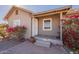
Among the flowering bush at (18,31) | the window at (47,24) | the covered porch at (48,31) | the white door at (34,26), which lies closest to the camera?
the covered porch at (48,31)

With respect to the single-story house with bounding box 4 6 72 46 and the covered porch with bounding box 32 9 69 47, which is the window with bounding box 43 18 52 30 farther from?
the covered porch with bounding box 32 9 69 47

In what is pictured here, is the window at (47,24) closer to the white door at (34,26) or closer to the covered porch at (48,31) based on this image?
the covered porch at (48,31)

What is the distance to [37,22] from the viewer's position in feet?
26.7

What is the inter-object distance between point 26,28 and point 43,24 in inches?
56.2

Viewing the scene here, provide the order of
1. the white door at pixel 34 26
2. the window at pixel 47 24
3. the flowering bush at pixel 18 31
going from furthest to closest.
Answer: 1. the white door at pixel 34 26
2. the window at pixel 47 24
3. the flowering bush at pixel 18 31

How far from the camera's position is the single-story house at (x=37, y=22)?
7.21 metres

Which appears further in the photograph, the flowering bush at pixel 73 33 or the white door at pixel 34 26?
the white door at pixel 34 26

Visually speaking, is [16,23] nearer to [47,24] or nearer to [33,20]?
[33,20]

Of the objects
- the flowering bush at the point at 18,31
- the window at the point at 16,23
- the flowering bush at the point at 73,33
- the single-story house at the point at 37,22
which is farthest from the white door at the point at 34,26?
the flowering bush at the point at 73,33

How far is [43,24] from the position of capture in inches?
308

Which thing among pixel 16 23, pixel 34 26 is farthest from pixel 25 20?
pixel 34 26

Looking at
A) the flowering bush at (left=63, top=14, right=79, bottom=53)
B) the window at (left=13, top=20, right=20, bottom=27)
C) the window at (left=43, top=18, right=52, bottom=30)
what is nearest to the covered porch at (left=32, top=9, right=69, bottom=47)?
the window at (left=43, top=18, right=52, bottom=30)

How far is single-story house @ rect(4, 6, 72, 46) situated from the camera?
7.21 m
